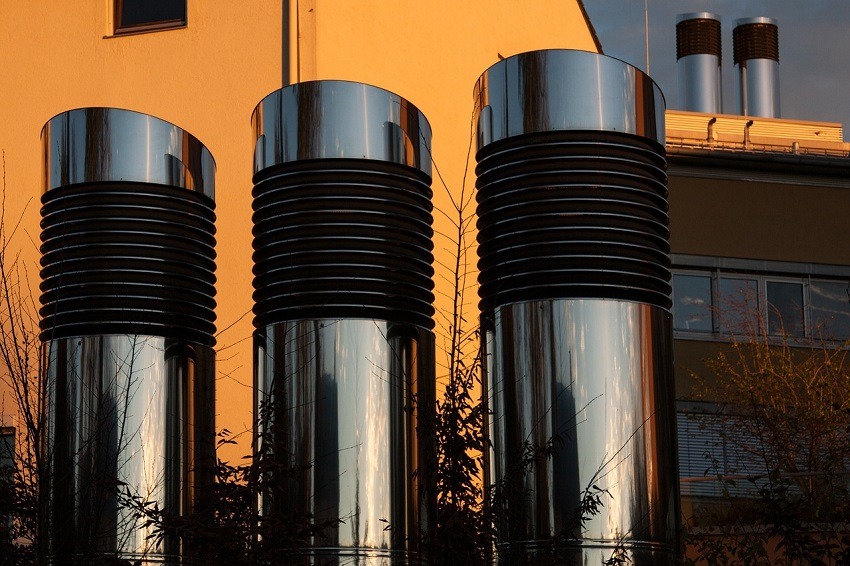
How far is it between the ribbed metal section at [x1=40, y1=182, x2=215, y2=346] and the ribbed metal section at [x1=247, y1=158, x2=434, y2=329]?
1.60 ft

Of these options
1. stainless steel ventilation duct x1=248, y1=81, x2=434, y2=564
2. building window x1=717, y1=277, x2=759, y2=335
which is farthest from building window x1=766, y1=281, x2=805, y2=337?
stainless steel ventilation duct x1=248, y1=81, x2=434, y2=564

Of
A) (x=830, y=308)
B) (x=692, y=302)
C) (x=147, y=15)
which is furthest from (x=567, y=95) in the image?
(x=830, y=308)

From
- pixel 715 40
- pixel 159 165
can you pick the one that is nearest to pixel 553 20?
pixel 159 165

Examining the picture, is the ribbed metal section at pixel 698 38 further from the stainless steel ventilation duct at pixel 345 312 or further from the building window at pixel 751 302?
the stainless steel ventilation duct at pixel 345 312

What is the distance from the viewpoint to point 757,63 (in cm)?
3800

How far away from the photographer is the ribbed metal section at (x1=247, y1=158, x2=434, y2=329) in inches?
291

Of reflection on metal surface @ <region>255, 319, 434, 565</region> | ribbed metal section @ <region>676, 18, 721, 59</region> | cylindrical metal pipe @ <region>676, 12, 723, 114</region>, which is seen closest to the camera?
reflection on metal surface @ <region>255, 319, 434, 565</region>

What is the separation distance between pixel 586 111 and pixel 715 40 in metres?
32.2

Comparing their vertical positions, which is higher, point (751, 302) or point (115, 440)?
point (751, 302)

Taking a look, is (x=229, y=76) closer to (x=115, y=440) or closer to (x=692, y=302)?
(x=115, y=440)

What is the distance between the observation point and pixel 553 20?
661 inches

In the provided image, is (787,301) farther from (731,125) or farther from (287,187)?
(287,187)

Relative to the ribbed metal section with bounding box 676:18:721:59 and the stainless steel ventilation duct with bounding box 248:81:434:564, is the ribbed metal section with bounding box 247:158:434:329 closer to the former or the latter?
the stainless steel ventilation duct with bounding box 248:81:434:564

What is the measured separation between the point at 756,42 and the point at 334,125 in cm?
3235
